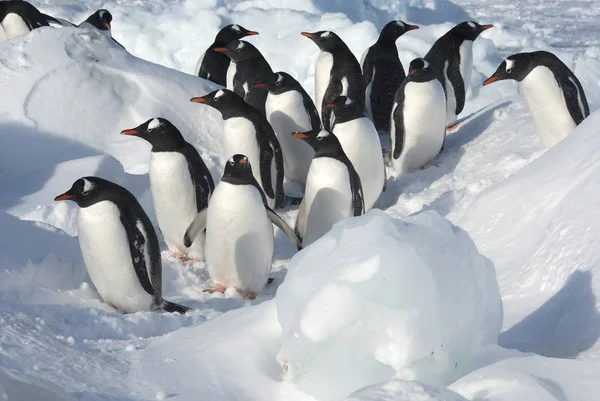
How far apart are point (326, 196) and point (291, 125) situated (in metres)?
1.13

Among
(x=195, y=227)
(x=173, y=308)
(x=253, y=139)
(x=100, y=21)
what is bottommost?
(x=173, y=308)

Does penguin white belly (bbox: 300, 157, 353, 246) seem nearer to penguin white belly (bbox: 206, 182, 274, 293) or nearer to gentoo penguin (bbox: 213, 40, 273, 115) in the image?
penguin white belly (bbox: 206, 182, 274, 293)

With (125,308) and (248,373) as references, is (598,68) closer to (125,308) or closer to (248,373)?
(125,308)

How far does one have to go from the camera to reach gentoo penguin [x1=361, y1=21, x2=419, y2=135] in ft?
21.9

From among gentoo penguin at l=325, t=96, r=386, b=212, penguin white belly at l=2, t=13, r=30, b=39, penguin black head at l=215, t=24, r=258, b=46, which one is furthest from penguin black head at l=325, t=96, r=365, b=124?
penguin white belly at l=2, t=13, r=30, b=39

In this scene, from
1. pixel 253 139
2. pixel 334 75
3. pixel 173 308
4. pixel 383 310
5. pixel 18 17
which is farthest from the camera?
pixel 18 17

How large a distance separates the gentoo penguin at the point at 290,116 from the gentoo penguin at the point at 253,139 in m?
0.47

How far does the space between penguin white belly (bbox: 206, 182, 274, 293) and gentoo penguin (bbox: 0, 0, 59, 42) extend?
4.35 meters

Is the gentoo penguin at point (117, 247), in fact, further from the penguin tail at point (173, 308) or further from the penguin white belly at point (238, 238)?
the penguin white belly at point (238, 238)

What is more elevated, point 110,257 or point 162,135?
point 162,135

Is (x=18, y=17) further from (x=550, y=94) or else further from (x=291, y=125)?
(x=550, y=94)

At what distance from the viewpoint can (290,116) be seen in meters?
5.91

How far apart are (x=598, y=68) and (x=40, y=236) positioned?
6.76 metres

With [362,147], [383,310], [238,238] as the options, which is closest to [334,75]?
[362,147]
